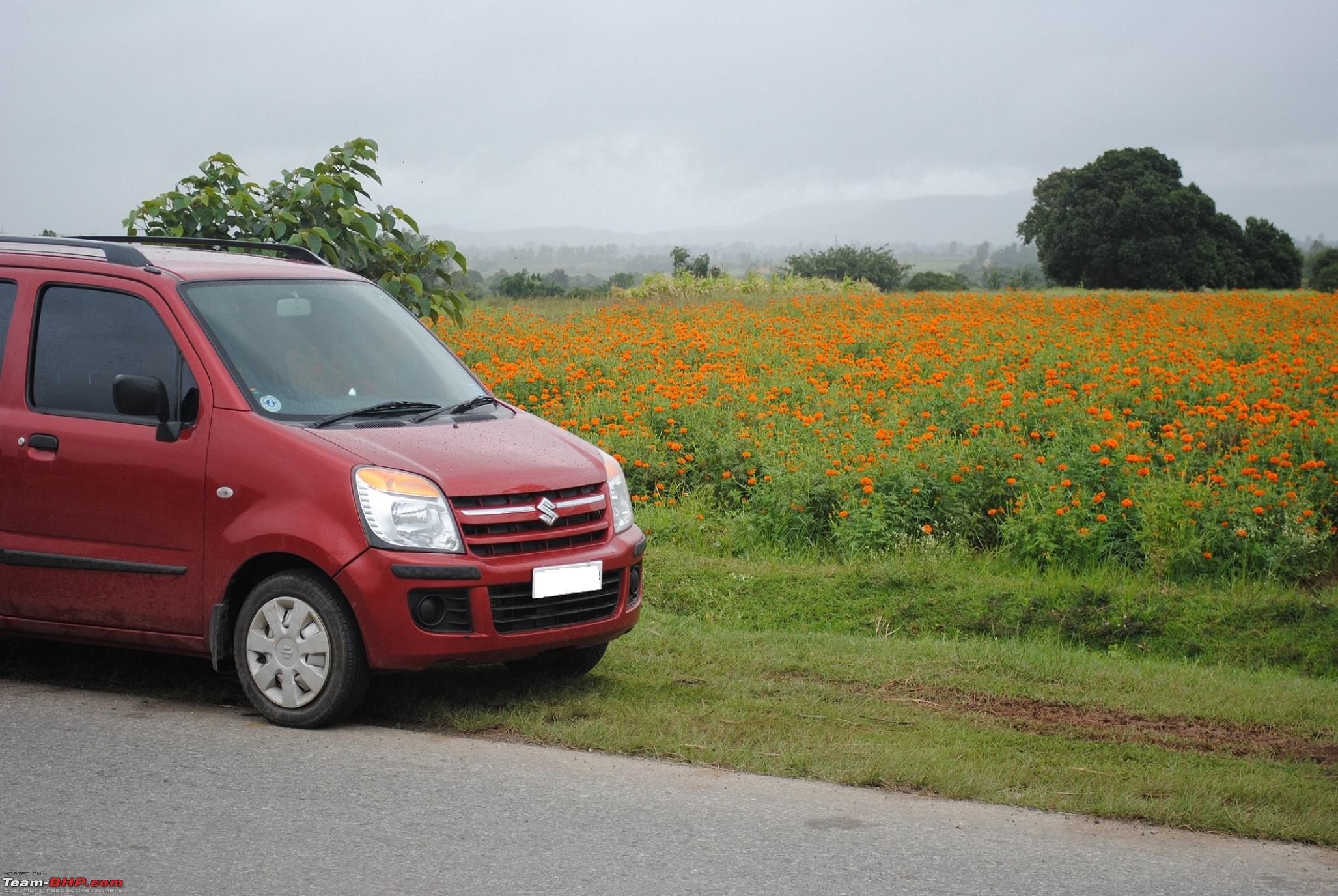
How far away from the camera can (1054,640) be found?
8406mm

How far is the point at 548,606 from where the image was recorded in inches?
233

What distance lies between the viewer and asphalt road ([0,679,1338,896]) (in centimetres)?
418

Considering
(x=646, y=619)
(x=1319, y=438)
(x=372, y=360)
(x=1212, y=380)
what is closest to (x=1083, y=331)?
(x=1212, y=380)

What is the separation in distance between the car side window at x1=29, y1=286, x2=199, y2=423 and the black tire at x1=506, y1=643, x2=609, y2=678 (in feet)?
6.99

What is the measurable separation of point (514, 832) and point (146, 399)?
261cm

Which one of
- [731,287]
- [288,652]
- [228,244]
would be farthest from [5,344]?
[731,287]

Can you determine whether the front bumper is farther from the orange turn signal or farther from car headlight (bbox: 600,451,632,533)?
car headlight (bbox: 600,451,632,533)

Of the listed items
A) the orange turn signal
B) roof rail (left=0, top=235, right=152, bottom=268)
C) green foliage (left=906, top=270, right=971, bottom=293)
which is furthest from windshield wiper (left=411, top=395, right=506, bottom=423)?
green foliage (left=906, top=270, right=971, bottom=293)

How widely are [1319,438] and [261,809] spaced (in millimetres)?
9686

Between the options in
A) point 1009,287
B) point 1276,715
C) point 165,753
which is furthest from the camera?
point 1009,287

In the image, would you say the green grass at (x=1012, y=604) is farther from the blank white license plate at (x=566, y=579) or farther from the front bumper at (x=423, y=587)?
the front bumper at (x=423, y=587)

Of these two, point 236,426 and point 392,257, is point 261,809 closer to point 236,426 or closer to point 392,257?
point 236,426

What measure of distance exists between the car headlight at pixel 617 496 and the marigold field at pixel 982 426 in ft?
12.9

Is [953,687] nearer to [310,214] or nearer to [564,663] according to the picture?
[564,663]
